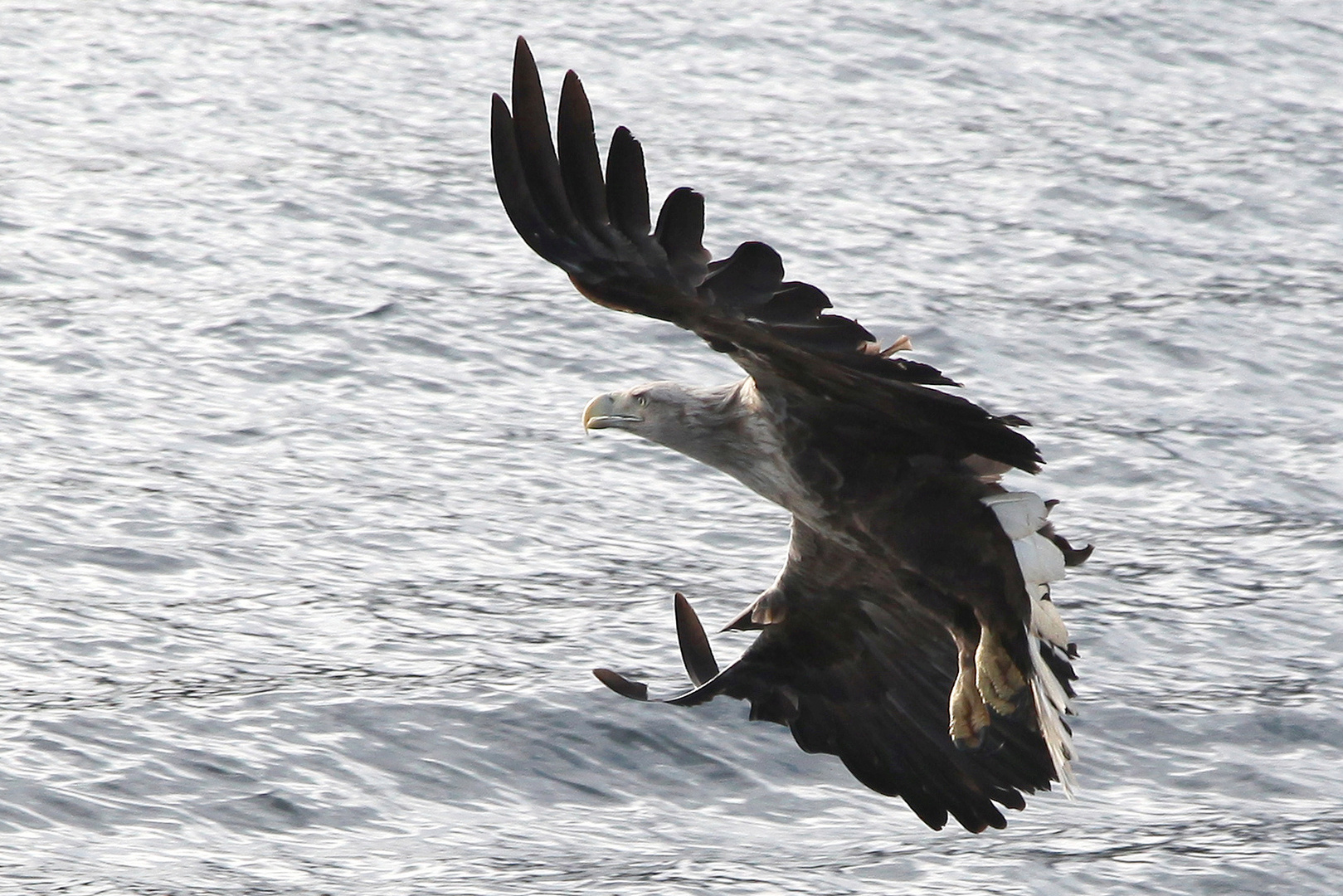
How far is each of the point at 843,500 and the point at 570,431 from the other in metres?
4.33

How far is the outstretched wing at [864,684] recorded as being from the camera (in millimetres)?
5996

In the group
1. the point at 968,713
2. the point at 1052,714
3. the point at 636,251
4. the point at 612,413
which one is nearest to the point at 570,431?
the point at 612,413

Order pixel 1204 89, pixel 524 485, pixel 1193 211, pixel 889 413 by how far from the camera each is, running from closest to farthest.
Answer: pixel 889 413
pixel 524 485
pixel 1193 211
pixel 1204 89

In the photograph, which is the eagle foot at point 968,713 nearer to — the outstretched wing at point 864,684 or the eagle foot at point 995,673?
the eagle foot at point 995,673

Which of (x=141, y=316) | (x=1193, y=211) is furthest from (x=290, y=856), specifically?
(x=1193, y=211)

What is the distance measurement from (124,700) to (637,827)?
1.92 metres

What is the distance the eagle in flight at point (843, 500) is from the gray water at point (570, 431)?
1.05 m

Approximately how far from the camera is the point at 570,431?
9.68m

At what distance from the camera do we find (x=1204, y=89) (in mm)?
14414

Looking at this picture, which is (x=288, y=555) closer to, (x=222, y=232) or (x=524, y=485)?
(x=524, y=485)

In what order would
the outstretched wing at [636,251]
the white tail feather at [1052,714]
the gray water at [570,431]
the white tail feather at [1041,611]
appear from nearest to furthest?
the outstretched wing at [636,251], the white tail feather at [1041,611], the white tail feather at [1052,714], the gray water at [570,431]

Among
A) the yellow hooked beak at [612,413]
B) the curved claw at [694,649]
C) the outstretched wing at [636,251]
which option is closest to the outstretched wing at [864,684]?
the curved claw at [694,649]

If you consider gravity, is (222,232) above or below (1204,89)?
below

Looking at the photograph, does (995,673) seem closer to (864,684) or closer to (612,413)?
(864,684)
